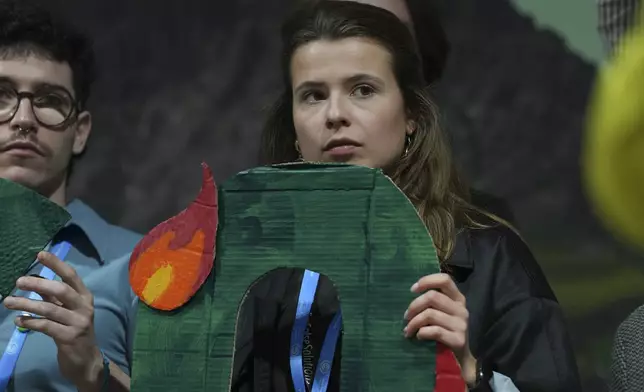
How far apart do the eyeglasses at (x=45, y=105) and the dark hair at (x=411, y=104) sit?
1.96ft

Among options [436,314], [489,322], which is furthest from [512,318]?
[436,314]

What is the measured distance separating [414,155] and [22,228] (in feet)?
2.42

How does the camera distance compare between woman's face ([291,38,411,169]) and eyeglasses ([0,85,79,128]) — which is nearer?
woman's face ([291,38,411,169])

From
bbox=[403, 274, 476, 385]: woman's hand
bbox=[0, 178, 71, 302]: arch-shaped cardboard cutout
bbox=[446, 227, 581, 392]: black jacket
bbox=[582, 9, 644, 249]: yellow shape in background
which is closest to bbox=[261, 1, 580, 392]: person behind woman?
bbox=[446, 227, 581, 392]: black jacket

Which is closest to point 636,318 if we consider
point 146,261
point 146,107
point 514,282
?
point 514,282

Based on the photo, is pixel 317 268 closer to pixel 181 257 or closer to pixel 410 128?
pixel 181 257

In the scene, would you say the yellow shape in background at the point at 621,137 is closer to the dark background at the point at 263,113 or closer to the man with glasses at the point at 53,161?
the man with glasses at the point at 53,161

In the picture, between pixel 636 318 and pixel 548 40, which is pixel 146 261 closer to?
pixel 636 318

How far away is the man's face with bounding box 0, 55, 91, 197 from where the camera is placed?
2.08 m

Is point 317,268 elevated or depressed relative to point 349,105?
depressed

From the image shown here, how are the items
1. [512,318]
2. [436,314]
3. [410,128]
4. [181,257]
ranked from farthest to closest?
[410,128]
[512,318]
[181,257]
[436,314]

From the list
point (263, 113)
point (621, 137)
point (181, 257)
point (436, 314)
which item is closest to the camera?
point (621, 137)

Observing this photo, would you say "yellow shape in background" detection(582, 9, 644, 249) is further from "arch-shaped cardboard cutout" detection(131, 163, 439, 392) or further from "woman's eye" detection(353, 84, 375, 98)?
"woman's eye" detection(353, 84, 375, 98)

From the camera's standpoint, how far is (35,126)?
2.10 meters
